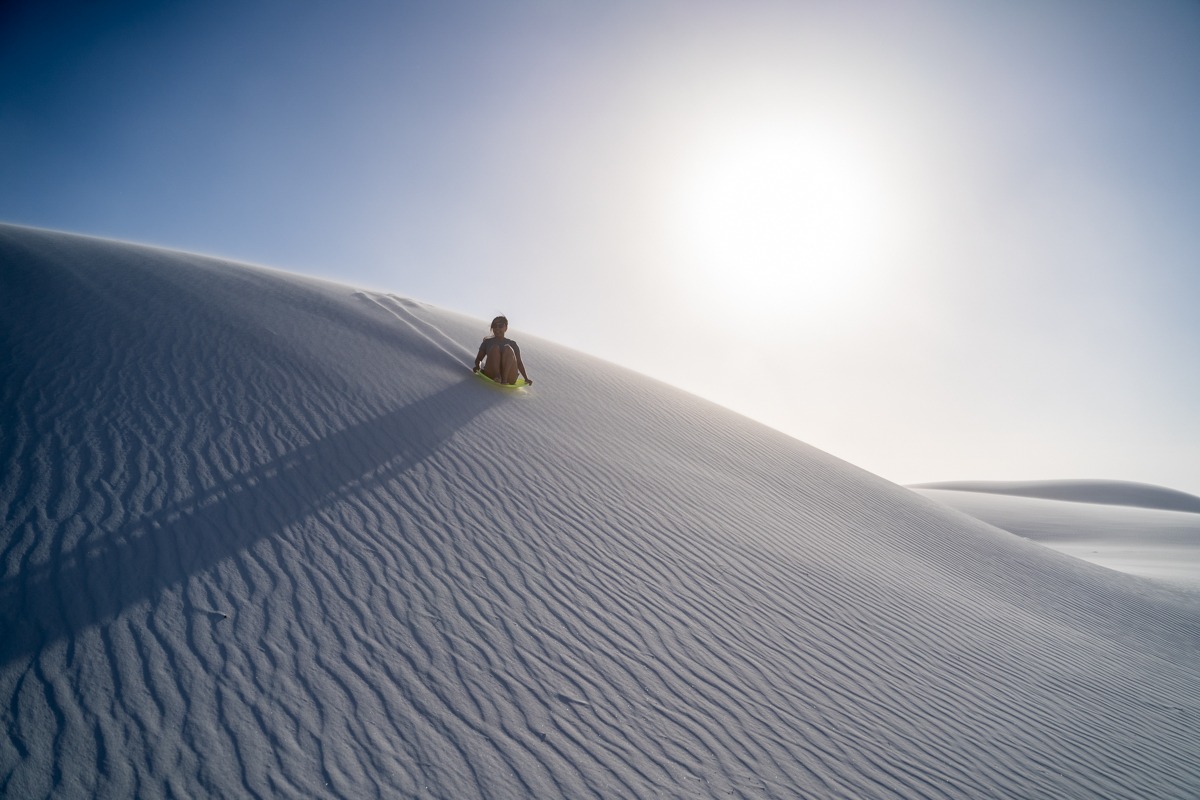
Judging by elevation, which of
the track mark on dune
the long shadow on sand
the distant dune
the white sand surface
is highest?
the distant dune

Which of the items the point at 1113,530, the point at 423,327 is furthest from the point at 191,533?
the point at 1113,530

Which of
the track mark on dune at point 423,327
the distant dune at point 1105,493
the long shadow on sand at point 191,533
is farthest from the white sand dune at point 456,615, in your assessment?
the distant dune at point 1105,493

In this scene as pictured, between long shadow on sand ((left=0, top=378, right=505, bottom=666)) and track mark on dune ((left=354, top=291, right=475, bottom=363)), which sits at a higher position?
track mark on dune ((left=354, top=291, right=475, bottom=363))

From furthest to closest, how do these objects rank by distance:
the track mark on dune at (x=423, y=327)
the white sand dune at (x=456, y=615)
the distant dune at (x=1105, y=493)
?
the distant dune at (x=1105, y=493) → the track mark on dune at (x=423, y=327) → the white sand dune at (x=456, y=615)

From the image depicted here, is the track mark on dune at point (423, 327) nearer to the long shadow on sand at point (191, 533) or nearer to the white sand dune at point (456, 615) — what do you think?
the white sand dune at point (456, 615)

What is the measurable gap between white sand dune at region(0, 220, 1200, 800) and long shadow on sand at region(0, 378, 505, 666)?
0.9 inches

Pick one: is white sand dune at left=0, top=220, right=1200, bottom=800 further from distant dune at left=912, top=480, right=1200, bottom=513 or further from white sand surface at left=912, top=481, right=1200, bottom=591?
distant dune at left=912, top=480, right=1200, bottom=513

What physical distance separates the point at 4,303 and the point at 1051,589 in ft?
47.0

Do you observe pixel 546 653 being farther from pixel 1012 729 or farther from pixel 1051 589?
pixel 1051 589

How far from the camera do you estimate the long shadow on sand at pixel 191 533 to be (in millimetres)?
3227

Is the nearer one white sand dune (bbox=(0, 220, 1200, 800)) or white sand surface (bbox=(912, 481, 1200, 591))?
white sand dune (bbox=(0, 220, 1200, 800))

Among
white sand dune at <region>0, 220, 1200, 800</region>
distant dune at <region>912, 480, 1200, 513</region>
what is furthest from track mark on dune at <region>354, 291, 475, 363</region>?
distant dune at <region>912, 480, 1200, 513</region>

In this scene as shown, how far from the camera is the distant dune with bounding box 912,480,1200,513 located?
33.6 meters

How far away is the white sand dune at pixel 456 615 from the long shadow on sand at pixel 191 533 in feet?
0.08
